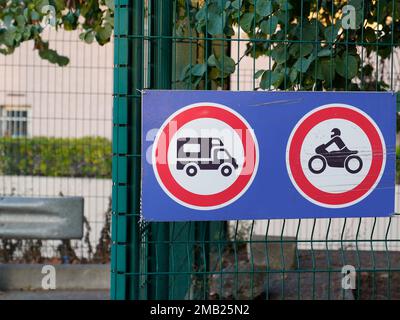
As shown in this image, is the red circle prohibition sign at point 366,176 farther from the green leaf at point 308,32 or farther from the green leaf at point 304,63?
the green leaf at point 308,32

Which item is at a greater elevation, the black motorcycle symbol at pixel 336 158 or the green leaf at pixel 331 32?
the green leaf at pixel 331 32

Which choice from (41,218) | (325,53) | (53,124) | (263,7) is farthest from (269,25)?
(53,124)

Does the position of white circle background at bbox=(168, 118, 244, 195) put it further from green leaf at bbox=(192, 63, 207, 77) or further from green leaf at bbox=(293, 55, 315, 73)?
green leaf at bbox=(293, 55, 315, 73)

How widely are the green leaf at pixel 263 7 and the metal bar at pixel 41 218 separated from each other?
3.44m

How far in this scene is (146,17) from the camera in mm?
4043

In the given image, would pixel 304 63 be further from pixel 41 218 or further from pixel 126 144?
pixel 41 218

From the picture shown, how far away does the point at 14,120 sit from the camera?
8.16m

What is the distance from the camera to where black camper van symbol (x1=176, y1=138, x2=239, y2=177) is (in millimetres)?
3812

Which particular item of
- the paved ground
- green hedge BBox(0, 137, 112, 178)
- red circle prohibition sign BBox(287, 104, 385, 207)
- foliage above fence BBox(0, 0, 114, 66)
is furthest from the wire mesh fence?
red circle prohibition sign BBox(287, 104, 385, 207)

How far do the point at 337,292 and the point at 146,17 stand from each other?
2.93 meters

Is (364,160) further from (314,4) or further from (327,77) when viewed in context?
(314,4)

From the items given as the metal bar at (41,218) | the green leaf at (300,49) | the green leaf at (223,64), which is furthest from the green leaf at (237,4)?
the metal bar at (41,218)

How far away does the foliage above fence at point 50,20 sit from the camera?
586 centimetres

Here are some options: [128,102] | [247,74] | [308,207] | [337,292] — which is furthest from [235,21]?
[337,292]
